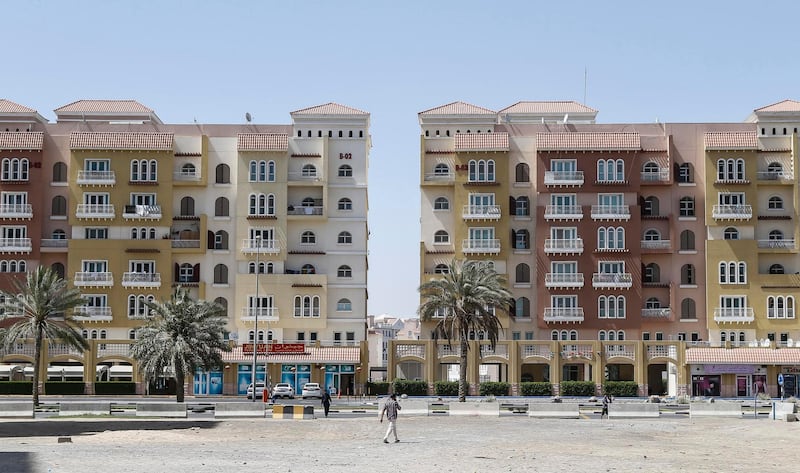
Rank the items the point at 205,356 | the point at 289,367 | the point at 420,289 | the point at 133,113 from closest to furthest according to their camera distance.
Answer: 1. the point at 205,356
2. the point at 420,289
3. the point at 289,367
4. the point at 133,113

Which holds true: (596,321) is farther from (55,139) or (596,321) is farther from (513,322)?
(55,139)

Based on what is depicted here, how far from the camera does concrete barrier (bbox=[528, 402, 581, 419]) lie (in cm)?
7131

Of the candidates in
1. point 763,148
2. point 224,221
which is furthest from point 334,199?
point 763,148

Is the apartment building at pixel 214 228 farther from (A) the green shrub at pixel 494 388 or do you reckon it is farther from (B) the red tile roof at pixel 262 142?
(A) the green shrub at pixel 494 388

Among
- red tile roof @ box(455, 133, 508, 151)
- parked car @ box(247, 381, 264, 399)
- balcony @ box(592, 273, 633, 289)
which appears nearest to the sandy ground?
parked car @ box(247, 381, 264, 399)

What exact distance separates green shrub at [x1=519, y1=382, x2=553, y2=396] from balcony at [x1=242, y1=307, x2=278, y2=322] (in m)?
21.9

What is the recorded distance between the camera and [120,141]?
108875 millimetres

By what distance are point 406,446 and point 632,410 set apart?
25.6 meters

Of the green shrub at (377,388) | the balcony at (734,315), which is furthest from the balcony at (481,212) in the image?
the balcony at (734,315)

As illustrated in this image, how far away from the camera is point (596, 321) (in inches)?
4225

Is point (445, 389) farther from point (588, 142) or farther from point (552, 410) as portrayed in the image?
point (552, 410)

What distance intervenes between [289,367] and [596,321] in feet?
87.1

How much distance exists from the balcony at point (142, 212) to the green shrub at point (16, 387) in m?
16.6

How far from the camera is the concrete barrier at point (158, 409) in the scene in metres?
69.7
